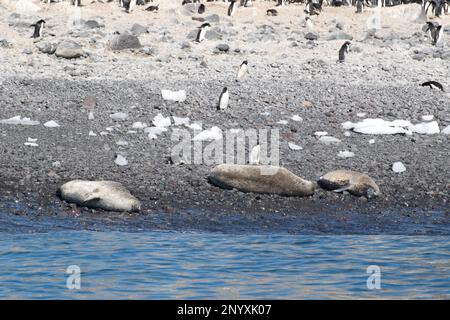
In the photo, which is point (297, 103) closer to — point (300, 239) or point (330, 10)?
point (300, 239)

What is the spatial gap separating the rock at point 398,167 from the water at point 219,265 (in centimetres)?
197

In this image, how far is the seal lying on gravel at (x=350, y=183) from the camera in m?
11.4

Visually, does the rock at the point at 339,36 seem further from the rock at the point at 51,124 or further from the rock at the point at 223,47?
the rock at the point at 51,124

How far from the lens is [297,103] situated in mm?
14875

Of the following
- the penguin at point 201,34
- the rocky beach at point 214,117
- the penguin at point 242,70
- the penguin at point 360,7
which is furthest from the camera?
the penguin at point 360,7

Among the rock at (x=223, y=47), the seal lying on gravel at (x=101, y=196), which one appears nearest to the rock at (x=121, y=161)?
the seal lying on gravel at (x=101, y=196)

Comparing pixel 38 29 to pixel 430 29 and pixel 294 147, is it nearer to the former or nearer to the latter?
pixel 430 29

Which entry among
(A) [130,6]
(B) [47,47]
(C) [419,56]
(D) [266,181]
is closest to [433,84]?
(C) [419,56]

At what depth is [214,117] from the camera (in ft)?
46.5

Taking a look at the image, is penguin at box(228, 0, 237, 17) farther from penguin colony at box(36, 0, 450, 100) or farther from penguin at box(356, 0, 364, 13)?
penguin at box(356, 0, 364, 13)

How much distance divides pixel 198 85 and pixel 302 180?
479 centimetres

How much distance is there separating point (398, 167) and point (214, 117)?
2.95 metres

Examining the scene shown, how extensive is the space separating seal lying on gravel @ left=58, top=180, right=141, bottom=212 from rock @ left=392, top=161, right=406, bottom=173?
10.7 ft

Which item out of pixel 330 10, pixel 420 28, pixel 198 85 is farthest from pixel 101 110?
pixel 330 10
